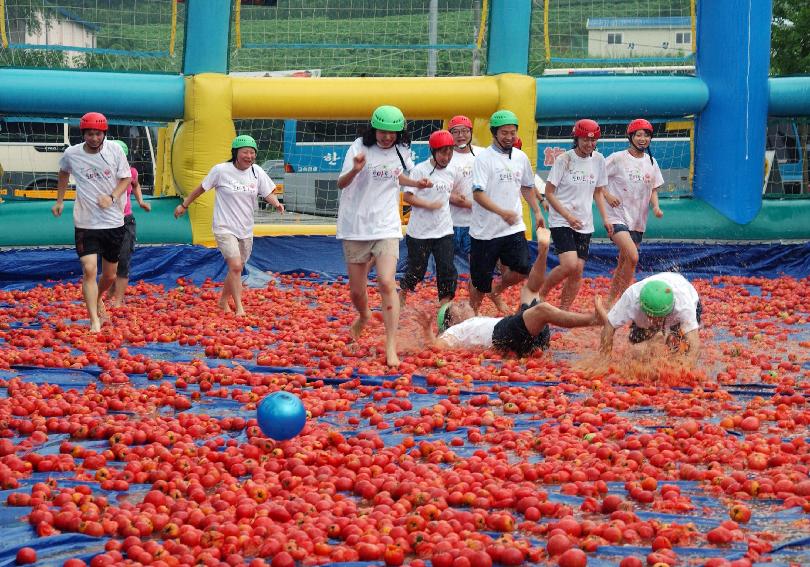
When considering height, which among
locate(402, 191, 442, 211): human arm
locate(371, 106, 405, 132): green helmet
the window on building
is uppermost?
the window on building

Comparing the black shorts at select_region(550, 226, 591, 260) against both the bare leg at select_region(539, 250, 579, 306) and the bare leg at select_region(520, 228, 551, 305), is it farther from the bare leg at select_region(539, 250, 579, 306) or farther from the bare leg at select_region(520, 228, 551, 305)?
the bare leg at select_region(520, 228, 551, 305)

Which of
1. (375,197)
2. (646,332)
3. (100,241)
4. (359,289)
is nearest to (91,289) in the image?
(100,241)

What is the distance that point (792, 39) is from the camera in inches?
911

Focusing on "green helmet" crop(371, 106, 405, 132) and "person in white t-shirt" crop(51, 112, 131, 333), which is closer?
"green helmet" crop(371, 106, 405, 132)

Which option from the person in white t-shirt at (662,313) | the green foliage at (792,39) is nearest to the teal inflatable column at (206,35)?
the person in white t-shirt at (662,313)

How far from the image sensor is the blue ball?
231 inches

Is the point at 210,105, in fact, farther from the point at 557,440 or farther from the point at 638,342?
the point at 557,440

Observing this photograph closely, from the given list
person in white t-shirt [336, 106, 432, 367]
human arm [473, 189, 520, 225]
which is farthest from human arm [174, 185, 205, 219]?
human arm [473, 189, 520, 225]

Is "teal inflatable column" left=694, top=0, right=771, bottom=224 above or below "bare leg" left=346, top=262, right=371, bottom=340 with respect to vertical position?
above

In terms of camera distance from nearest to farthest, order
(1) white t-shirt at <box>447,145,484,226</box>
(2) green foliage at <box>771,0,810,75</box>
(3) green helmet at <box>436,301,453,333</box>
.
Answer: (3) green helmet at <box>436,301,453,333</box> < (1) white t-shirt at <box>447,145,484,226</box> < (2) green foliage at <box>771,0,810,75</box>

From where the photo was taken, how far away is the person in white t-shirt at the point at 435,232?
10383mm

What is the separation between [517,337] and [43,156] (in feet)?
49.4

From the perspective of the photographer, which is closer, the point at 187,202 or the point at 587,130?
the point at 587,130

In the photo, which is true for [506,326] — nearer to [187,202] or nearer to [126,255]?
[187,202]
